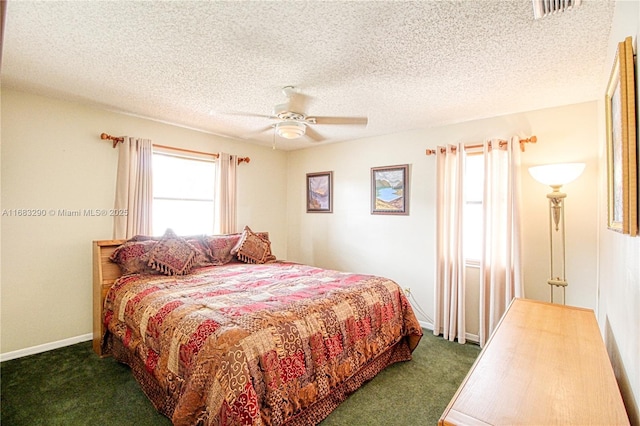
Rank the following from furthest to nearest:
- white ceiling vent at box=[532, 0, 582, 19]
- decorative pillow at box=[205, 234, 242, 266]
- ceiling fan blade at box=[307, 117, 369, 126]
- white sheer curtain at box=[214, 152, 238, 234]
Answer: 1. white sheer curtain at box=[214, 152, 238, 234]
2. decorative pillow at box=[205, 234, 242, 266]
3. ceiling fan blade at box=[307, 117, 369, 126]
4. white ceiling vent at box=[532, 0, 582, 19]

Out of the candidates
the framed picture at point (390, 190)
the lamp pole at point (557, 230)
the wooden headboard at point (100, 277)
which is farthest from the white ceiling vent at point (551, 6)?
the wooden headboard at point (100, 277)

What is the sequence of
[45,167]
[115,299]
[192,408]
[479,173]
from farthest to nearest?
[479,173]
[45,167]
[115,299]
[192,408]

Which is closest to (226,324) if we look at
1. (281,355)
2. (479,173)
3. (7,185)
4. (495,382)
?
(281,355)

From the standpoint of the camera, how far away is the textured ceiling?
1726mm

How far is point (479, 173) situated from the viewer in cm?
349

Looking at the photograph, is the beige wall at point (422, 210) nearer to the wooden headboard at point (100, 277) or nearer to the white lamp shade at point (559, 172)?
the white lamp shade at point (559, 172)

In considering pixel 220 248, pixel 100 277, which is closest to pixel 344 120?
pixel 220 248

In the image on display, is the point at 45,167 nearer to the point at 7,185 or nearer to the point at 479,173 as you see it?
the point at 7,185

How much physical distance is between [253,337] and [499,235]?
276 cm

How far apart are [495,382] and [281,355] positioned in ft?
3.65

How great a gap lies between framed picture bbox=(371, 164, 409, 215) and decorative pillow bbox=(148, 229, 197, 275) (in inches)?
94.2

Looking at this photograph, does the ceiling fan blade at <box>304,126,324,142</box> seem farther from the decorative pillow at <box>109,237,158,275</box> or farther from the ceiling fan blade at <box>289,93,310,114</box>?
the decorative pillow at <box>109,237,158,275</box>

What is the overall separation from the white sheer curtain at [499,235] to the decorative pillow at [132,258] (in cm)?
341

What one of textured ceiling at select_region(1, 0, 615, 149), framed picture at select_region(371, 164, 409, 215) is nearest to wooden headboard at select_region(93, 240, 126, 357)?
textured ceiling at select_region(1, 0, 615, 149)
